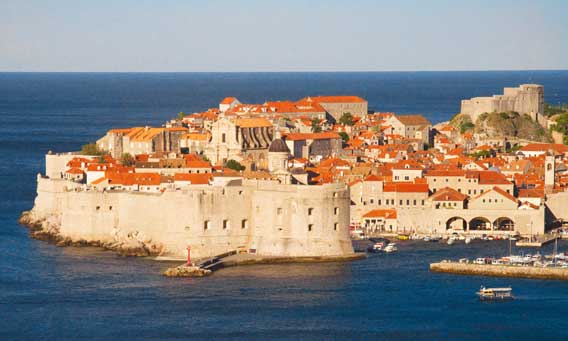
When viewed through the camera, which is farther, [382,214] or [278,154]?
[278,154]

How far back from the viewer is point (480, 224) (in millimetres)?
55312

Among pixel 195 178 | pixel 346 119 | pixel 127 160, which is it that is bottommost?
pixel 195 178

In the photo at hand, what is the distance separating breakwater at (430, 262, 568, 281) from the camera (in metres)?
46.3

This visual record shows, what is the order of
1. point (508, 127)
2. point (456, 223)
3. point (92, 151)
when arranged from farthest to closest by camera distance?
point (508, 127), point (92, 151), point (456, 223)

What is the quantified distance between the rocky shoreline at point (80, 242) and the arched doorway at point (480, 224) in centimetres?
1289

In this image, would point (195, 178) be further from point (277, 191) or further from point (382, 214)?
point (277, 191)

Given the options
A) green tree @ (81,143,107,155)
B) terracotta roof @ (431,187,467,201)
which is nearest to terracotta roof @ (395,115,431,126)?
green tree @ (81,143,107,155)

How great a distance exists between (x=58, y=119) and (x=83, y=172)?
62272 mm

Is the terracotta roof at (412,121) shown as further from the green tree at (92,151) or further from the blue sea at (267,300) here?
the blue sea at (267,300)

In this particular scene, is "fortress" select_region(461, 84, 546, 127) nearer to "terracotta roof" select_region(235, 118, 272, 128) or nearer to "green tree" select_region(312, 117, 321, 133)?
"green tree" select_region(312, 117, 321, 133)

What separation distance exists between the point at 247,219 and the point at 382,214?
7873 millimetres

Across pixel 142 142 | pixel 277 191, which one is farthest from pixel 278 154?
pixel 142 142

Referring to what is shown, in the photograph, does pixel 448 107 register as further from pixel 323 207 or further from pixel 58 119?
pixel 323 207

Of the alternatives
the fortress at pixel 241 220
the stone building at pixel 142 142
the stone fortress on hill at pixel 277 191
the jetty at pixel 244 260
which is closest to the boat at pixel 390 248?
the stone fortress on hill at pixel 277 191
